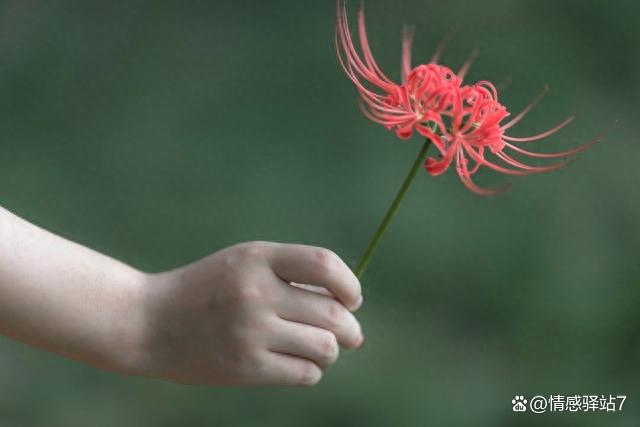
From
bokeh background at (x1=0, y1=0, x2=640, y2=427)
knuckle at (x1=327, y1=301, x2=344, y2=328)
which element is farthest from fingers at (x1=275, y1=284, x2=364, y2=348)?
bokeh background at (x1=0, y1=0, x2=640, y2=427)

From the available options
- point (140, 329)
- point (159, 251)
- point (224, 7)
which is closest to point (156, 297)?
point (140, 329)

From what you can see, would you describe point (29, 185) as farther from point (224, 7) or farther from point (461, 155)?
point (461, 155)

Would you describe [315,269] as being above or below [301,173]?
below

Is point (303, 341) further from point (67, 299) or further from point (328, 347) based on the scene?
point (67, 299)

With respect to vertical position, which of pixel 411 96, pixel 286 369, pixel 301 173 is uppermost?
pixel 301 173

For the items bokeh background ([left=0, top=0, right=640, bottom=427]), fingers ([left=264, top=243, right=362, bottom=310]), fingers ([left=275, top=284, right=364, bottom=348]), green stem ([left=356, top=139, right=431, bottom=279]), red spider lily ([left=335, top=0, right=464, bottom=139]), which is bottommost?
fingers ([left=275, top=284, right=364, bottom=348])

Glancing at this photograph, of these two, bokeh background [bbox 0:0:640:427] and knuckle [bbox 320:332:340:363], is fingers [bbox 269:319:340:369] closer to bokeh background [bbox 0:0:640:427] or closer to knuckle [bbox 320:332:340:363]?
knuckle [bbox 320:332:340:363]

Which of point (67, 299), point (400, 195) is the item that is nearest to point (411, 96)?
point (400, 195)
